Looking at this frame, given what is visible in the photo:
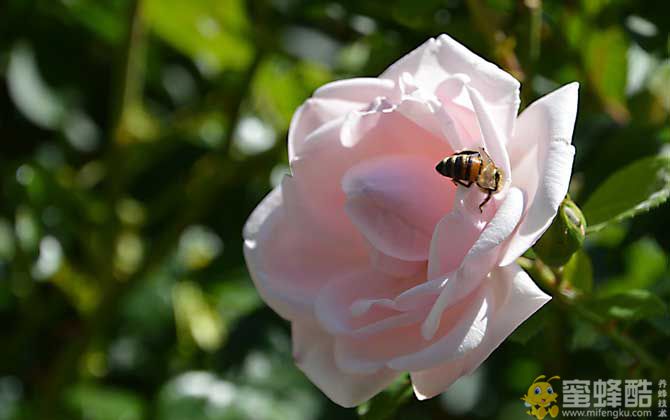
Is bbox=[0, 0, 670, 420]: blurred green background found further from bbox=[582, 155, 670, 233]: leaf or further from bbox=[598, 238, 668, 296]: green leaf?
bbox=[582, 155, 670, 233]: leaf

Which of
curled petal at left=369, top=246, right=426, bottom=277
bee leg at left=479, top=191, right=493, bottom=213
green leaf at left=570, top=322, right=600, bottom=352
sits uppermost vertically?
bee leg at left=479, top=191, right=493, bottom=213

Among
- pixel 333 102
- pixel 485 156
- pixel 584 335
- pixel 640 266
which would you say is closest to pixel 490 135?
pixel 485 156

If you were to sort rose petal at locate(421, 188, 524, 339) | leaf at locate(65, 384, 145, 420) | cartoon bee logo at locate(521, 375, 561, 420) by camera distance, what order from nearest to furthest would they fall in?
rose petal at locate(421, 188, 524, 339), cartoon bee logo at locate(521, 375, 561, 420), leaf at locate(65, 384, 145, 420)

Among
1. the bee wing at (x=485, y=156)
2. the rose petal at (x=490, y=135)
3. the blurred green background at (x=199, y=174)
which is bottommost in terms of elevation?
the blurred green background at (x=199, y=174)

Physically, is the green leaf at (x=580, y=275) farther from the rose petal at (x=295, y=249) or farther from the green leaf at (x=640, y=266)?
the green leaf at (x=640, y=266)

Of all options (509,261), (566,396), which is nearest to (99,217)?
(566,396)

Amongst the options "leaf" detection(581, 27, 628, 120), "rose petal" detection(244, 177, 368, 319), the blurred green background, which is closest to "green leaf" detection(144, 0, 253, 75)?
the blurred green background

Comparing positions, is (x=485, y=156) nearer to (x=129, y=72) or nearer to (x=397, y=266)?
(x=397, y=266)

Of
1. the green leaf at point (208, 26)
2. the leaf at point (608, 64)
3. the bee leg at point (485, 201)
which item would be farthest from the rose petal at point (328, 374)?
the green leaf at point (208, 26)
